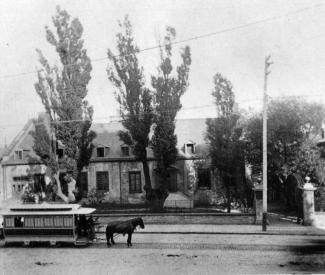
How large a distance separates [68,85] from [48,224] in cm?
1323

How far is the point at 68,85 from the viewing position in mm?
27125

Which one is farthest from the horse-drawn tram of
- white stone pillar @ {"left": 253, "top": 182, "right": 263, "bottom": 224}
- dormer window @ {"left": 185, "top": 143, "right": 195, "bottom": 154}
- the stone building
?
dormer window @ {"left": 185, "top": 143, "right": 195, "bottom": 154}

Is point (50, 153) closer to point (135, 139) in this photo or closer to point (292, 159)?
point (135, 139)

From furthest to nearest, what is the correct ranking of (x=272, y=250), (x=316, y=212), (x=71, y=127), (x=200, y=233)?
(x=71, y=127)
(x=316, y=212)
(x=200, y=233)
(x=272, y=250)

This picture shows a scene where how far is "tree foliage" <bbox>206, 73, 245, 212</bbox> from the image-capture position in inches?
1048

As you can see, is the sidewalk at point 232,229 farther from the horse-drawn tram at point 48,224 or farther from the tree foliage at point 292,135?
the tree foliage at point 292,135

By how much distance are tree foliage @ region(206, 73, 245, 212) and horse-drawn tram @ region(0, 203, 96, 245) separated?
41.4 ft

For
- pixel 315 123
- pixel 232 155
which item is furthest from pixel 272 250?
pixel 315 123

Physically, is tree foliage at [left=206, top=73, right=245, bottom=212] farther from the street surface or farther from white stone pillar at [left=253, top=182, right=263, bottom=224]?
the street surface

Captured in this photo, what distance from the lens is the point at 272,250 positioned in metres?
15.1

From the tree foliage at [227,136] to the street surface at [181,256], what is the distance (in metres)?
8.47

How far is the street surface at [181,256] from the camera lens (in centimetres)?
1252

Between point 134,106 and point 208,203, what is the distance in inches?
527

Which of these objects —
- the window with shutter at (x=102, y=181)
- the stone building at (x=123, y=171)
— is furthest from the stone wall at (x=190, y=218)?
the window with shutter at (x=102, y=181)
